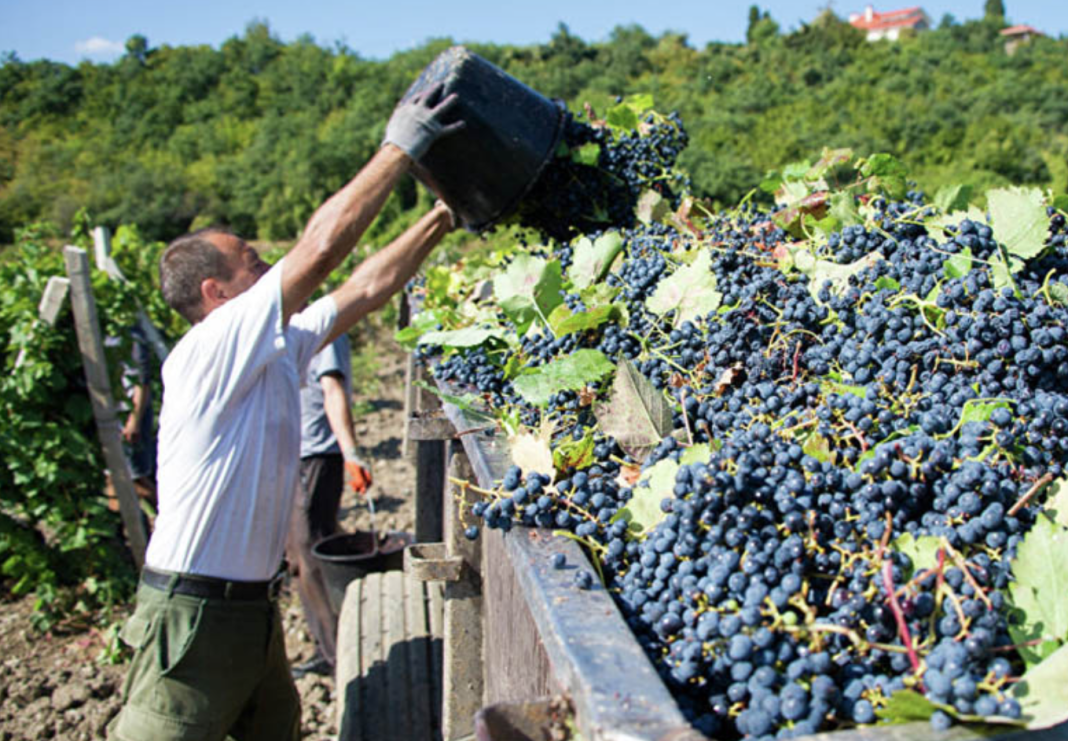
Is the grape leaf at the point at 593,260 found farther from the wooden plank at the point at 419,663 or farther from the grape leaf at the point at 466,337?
the wooden plank at the point at 419,663

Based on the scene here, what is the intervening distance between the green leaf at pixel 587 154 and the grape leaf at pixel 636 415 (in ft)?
3.73

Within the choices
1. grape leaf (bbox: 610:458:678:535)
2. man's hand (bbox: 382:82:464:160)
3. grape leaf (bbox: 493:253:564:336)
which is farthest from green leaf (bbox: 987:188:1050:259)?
man's hand (bbox: 382:82:464:160)

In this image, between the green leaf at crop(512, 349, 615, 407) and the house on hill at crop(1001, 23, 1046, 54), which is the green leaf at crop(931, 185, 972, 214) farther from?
the house on hill at crop(1001, 23, 1046, 54)

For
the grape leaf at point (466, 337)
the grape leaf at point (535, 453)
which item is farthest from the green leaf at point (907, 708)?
the grape leaf at point (466, 337)

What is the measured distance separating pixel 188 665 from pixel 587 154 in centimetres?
189

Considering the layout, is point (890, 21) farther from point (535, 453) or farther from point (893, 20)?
point (535, 453)

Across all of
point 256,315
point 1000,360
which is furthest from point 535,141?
point 1000,360

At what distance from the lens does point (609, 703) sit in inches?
26.3

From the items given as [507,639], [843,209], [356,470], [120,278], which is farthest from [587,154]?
[120,278]

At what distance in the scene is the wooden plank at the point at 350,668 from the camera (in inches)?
109

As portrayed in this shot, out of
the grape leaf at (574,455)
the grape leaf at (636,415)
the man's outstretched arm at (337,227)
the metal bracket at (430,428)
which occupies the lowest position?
the grape leaf at (574,455)

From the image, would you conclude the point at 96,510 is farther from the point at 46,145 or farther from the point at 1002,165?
the point at 46,145

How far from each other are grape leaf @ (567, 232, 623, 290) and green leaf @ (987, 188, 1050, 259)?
782 mm

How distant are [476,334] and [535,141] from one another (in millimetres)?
672
